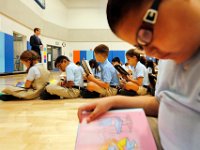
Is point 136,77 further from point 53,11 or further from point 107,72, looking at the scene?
point 53,11

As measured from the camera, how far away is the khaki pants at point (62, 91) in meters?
4.32

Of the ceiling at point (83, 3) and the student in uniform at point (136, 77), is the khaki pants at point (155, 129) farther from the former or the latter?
the ceiling at point (83, 3)

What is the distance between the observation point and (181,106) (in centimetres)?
66

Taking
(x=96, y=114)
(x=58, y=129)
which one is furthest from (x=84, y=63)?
(x=96, y=114)

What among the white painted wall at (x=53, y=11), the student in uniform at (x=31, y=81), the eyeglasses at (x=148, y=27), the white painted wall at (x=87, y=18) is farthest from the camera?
the white painted wall at (x=87, y=18)

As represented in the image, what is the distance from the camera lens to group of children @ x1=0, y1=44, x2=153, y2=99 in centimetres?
429

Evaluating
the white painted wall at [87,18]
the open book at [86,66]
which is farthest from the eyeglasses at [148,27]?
the white painted wall at [87,18]

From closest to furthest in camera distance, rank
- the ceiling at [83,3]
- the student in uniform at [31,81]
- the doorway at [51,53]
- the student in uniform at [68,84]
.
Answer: the student in uniform at [31,81] < the student in uniform at [68,84] < the doorway at [51,53] < the ceiling at [83,3]

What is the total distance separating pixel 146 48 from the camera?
2.04ft

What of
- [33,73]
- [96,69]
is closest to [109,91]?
[96,69]

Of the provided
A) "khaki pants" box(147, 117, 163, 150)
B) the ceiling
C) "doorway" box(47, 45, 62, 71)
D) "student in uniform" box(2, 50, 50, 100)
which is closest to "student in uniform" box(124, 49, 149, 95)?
"student in uniform" box(2, 50, 50, 100)

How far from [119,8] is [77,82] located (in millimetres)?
4100

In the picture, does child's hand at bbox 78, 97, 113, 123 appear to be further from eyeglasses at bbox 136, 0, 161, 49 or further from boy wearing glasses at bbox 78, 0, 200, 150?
eyeglasses at bbox 136, 0, 161, 49

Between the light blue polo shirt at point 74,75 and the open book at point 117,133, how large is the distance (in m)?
3.67
